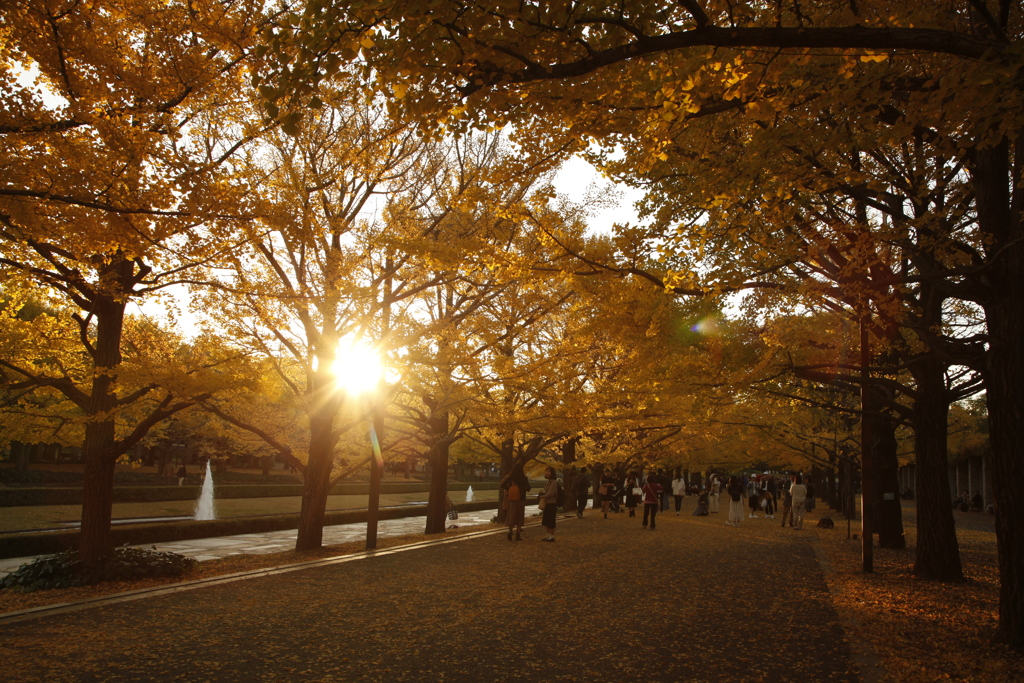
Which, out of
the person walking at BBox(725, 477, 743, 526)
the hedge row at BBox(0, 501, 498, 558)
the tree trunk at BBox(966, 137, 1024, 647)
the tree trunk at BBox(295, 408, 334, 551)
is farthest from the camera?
the person walking at BBox(725, 477, 743, 526)

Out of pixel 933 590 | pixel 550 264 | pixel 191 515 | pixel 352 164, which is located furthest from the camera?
pixel 191 515

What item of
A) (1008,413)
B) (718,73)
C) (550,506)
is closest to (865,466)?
(1008,413)

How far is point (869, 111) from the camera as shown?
6.62 meters

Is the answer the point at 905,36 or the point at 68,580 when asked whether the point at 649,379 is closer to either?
the point at 905,36

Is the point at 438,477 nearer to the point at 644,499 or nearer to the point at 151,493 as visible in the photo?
the point at 644,499

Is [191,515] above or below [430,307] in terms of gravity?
below

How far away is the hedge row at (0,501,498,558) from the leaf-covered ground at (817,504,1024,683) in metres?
14.2

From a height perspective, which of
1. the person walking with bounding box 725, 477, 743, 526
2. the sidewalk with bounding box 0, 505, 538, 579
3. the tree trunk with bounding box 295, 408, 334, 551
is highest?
the tree trunk with bounding box 295, 408, 334, 551

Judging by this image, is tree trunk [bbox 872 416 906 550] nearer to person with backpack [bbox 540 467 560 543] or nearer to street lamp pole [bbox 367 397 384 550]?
person with backpack [bbox 540 467 560 543]

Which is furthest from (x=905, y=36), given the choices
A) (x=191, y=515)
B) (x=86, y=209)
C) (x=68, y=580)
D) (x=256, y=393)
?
(x=191, y=515)

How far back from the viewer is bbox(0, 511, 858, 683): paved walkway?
513 centimetres

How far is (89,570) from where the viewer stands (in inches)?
395

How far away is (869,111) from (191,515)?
25641 mm

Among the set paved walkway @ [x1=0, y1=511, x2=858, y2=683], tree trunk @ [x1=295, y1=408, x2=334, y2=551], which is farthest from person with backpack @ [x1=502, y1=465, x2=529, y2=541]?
paved walkway @ [x1=0, y1=511, x2=858, y2=683]
